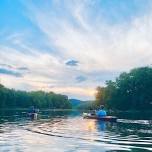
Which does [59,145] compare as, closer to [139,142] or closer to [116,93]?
[139,142]

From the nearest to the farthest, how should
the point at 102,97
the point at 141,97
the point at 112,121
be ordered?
the point at 112,121 → the point at 141,97 → the point at 102,97

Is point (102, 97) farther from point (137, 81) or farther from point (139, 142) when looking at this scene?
point (139, 142)

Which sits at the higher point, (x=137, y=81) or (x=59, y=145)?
(x=137, y=81)

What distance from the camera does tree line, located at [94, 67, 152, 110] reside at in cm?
15825

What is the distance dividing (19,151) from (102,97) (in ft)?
482

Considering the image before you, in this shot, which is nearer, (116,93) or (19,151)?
(19,151)

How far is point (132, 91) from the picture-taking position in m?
160

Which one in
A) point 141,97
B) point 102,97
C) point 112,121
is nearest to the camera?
point 112,121

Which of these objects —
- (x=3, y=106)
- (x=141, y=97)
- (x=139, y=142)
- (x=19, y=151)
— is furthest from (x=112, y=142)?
(x=3, y=106)

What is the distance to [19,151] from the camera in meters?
28.0

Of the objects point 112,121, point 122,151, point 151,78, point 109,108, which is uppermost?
point 151,78

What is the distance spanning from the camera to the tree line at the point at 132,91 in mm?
158250

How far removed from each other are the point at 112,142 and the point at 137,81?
Result: 5018 inches

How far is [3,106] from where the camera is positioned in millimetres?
195875
